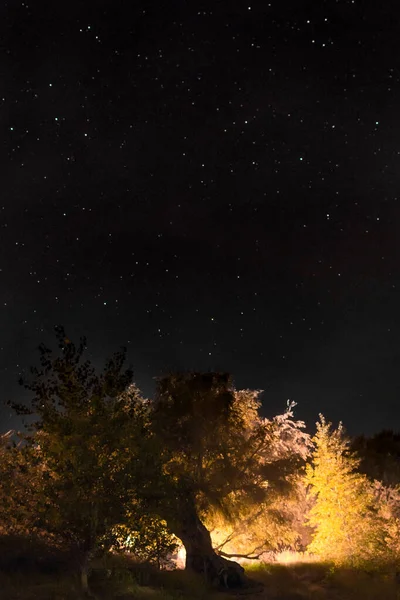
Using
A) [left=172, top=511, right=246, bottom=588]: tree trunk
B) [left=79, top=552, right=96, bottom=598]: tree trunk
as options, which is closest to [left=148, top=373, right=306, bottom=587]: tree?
[left=172, top=511, right=246, bottom=588]: tree trunk

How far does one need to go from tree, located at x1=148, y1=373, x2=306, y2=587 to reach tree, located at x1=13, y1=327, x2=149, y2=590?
34.0 feet

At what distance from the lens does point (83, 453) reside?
19.6m

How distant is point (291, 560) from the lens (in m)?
40.7

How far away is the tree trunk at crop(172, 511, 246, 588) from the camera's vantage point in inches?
1201

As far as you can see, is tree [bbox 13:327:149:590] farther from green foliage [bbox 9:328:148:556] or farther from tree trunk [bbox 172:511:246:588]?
tree trunk [bbox 172:511:246:588]

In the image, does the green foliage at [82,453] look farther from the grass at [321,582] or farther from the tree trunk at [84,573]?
the grass at [321,582]

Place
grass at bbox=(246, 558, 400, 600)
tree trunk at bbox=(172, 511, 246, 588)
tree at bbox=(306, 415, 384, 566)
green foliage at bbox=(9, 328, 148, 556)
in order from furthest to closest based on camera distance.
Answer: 1. tree at bbox=(306, 415, 384, 566)
2. tree trunk at bbox=(172, 511, 246, 588)
3. grass at bbox=(246, 558, 400, 600)
4. green foliage at bbox=(9, 328, 148, 556)

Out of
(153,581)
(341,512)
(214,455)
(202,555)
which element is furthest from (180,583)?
(341,512)

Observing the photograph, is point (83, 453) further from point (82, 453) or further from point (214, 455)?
point (214, 455)

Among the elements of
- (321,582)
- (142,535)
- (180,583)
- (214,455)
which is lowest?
(321,582)

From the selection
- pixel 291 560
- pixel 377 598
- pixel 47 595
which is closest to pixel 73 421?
pixel 47 595

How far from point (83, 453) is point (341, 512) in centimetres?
2174

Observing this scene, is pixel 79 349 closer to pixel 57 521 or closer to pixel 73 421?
pixel 73 421

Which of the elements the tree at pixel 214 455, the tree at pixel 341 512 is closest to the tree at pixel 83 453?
the tree at pixel 214 455
